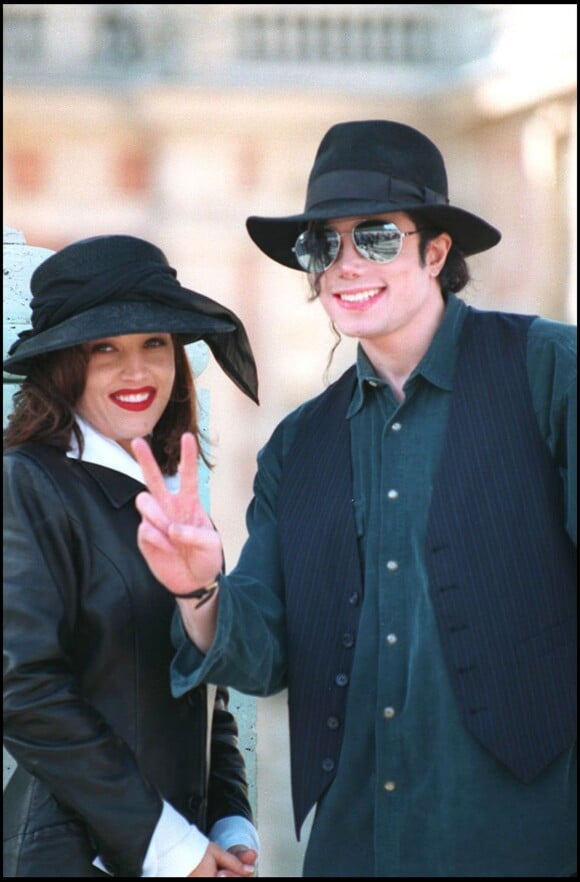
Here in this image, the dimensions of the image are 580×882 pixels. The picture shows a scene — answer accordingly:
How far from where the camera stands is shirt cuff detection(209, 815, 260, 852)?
2.84m

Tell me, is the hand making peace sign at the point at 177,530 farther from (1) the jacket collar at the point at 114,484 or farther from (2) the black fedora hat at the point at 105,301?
(2) the black fedora hat at the point at 105,301

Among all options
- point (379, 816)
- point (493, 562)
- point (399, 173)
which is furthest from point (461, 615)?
point (399, 173)

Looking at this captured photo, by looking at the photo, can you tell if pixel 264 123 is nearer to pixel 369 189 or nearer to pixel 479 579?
pixel 369 189

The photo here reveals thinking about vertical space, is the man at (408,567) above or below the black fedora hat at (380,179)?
below

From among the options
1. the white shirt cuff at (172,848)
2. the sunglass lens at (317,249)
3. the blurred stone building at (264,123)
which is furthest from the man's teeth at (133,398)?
the blurred stone building at (264,123)

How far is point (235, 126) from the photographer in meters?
12.9

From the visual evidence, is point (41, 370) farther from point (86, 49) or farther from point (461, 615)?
point (86, 49)

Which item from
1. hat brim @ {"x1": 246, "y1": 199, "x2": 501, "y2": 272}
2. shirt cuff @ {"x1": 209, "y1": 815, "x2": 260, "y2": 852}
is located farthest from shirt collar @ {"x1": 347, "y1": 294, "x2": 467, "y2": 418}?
shirt cuff @ {"x1": 209, "y1": 815, "x2": 260, "y2": 852}

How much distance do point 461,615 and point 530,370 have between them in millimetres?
415

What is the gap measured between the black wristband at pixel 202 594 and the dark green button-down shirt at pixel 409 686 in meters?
0.03

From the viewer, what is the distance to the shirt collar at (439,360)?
9.32 feet

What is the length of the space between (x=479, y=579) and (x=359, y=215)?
2.05ft

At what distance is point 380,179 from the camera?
9.22 ft

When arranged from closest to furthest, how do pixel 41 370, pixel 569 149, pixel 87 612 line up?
pixel 87 612 → pixel 41 370 → pixel 569 149
